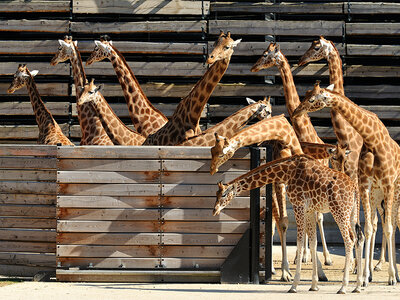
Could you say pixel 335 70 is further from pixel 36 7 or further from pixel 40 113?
pixel 36 7

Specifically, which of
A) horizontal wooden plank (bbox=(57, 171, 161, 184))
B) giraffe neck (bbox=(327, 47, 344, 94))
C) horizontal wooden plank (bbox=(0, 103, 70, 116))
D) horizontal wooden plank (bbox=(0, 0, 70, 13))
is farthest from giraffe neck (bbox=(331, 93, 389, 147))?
horizontal wooden plank (bbox=(0, 0, 70, 13))

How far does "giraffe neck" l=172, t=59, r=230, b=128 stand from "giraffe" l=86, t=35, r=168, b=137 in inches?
31.2

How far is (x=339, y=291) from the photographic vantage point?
7891 mm

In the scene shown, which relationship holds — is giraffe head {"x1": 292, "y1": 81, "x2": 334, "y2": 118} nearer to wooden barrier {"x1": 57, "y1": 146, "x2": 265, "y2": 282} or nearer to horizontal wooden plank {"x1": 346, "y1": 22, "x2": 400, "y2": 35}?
wooden barrier {"x1": 57, "y1": 146, "x2": 265, "y2": 282}

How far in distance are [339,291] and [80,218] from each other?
2.85 m

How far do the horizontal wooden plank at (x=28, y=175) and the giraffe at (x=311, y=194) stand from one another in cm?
201

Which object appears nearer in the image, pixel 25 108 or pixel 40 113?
pixel 40 113

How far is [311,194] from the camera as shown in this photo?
321 inches

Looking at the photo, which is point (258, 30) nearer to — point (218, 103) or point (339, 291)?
point (218, 103)

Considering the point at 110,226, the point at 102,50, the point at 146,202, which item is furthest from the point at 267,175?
the point at 102,50

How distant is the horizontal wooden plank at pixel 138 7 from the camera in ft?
42.4

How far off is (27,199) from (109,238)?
1.11 metres

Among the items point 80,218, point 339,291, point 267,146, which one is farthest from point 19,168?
point 339,291

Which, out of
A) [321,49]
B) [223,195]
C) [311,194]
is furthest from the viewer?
[321,49]
